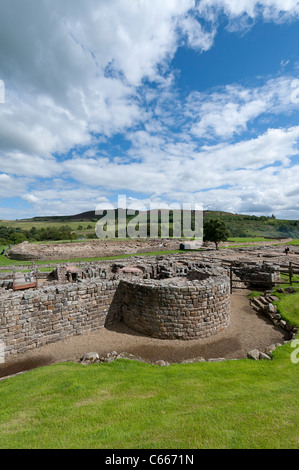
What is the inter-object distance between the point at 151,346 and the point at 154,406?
431cm

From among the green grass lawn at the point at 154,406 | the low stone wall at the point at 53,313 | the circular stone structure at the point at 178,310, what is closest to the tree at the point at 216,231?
the circular stone structure at the point at 178,310

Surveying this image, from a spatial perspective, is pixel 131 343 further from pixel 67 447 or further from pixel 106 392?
pixel 67 447

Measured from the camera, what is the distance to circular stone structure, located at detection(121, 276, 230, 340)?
897 centimetres

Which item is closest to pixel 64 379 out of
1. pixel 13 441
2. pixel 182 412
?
pixel 13 441

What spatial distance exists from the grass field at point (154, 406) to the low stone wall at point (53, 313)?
2.10 meters

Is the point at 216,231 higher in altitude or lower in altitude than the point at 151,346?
higher

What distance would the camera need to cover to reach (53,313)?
881 centimetres

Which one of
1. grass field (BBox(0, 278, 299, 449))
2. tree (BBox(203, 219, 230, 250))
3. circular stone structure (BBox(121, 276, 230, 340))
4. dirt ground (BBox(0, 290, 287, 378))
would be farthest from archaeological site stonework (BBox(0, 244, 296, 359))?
tree (BBox(203, 219, 230, 250))

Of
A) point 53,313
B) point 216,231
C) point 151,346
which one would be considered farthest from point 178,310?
point 216,231

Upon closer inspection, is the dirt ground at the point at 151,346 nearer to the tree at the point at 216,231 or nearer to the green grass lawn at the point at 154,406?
the green grass lawn at the point at 154,406

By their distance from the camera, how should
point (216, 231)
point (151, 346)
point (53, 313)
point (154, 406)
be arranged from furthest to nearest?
point (216, 231)
point (53, 313)
point (151, 346)
point (154, 406)

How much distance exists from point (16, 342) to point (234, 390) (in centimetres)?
777

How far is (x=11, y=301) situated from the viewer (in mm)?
8047

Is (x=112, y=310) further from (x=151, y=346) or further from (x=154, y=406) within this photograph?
(x=154, y=406)
